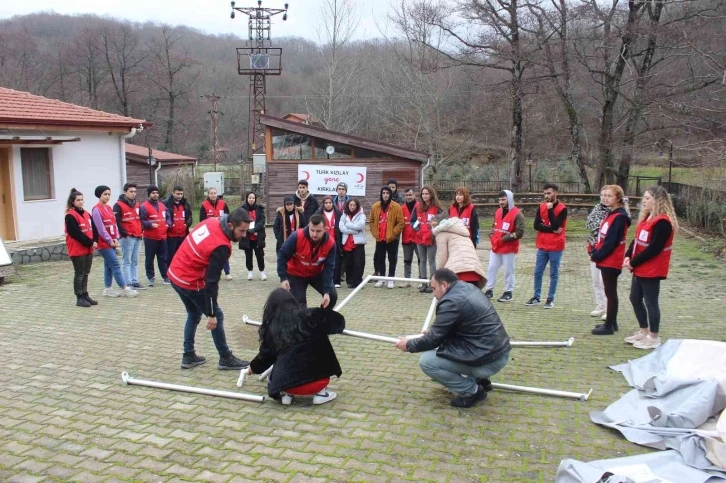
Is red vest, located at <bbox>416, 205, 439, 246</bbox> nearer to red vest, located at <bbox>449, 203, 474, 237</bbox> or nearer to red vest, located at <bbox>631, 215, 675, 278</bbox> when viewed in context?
red vest, located at <bbox>449, 203, 474, 237</bbox>

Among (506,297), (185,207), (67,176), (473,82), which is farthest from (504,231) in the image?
(473,82)

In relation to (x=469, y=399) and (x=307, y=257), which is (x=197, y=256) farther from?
(x=469, y=399)

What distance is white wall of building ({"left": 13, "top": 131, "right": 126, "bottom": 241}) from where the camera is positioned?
48.6ft

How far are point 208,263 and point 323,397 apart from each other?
1.78 metres

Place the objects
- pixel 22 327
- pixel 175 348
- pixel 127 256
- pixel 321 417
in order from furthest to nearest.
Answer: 1. pixel 127 256
2. pixel 22 327
3. pixel 175 348
4. pixel 321 417

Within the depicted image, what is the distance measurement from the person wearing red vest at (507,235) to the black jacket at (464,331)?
453cm

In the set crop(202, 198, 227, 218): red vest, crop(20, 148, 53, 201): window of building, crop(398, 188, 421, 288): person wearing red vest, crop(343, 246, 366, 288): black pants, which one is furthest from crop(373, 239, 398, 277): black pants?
crop(20, 148, 53, 201): window of building

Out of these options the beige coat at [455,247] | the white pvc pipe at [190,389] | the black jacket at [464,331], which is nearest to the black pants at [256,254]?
the beige coat at [455,247]

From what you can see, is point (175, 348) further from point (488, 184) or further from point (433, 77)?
point (433, 77)

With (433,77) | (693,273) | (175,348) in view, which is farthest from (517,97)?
(175,348)

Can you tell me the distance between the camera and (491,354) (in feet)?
16.7

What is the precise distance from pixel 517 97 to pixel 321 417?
24.4 metres

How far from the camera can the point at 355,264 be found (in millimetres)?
11133

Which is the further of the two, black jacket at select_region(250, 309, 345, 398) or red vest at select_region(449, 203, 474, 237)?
red vest at select_region(449, 203, 474, 237)
